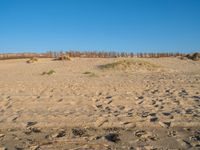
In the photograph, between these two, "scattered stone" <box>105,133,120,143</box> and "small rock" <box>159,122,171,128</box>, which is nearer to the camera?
"scattered stone" <box>105,133,120,143</box>

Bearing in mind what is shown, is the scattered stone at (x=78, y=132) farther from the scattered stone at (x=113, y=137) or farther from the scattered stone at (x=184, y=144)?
the scattered stone at (x=184, y=144)

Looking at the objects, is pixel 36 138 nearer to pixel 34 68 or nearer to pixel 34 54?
pixel 34 68

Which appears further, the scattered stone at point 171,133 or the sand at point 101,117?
the scattered stone at point 171,133

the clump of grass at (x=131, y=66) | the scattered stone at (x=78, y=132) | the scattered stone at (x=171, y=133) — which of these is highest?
the scattered stone at (x=171, y=133)

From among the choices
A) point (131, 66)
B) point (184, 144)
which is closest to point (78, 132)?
point (184, 144)

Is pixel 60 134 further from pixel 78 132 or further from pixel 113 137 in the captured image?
pixel 113 137

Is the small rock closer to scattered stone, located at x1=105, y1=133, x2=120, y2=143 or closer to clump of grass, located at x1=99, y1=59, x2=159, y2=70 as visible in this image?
scattered stone, located at x1=105, y1=133, x2=120, y2=143

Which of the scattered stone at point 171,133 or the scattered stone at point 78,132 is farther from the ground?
the scattered stone at point 171,133

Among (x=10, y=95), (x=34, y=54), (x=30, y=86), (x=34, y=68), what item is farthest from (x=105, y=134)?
(x=34, y=54)

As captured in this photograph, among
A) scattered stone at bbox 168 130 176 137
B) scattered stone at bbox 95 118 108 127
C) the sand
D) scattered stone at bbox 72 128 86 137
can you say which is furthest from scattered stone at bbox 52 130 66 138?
scattered stone at bbox 168 130 176 137

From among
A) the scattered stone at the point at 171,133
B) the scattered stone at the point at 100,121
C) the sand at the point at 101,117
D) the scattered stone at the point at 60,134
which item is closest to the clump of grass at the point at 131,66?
the sand at the point at 101,117

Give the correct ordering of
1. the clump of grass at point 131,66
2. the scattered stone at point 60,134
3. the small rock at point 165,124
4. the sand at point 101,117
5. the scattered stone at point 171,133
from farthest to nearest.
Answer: the clump of grass at point 131,66 < the small rock at point 165,124 < the scattered stone at point 60,134 < the scattered stone at point 171,133 < the sand at point 101,117

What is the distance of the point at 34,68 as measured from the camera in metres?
23.9

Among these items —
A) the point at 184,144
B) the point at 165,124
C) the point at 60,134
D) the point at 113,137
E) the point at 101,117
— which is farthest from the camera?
the point at 101,117
